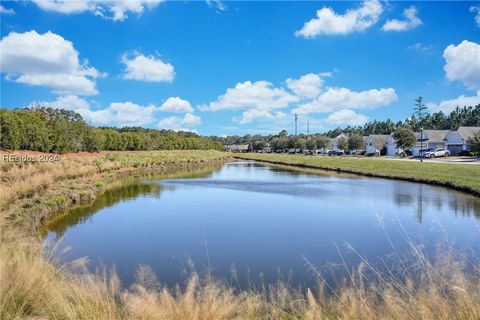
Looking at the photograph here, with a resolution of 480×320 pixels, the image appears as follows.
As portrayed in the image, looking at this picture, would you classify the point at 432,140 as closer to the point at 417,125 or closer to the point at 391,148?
the point at 391,148

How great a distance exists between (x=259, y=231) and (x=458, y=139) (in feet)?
232

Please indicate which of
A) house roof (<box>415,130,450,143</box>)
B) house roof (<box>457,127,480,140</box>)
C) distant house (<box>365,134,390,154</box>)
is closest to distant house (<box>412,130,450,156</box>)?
house roof (<box>415,130,450,143</box>)

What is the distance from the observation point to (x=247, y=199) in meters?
21.3

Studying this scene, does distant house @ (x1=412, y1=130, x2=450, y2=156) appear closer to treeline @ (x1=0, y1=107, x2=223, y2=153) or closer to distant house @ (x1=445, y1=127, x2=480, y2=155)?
distant house @ (x1=445, y1=127, x2=480, y2=155)

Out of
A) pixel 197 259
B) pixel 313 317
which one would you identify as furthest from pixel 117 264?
pixel 313 317

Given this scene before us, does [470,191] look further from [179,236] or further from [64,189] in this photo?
[64,189]

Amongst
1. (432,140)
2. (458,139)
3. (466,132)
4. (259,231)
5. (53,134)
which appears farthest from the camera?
(432,140)

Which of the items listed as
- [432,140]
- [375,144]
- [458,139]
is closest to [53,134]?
[458,139]

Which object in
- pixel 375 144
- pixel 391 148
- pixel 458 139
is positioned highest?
pixel 458 139

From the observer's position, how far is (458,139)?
7281 cm

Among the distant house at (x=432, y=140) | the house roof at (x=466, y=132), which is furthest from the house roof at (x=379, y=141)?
the house roof at (x=466, y=132)

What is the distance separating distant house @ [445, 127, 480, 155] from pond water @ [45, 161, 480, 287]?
2170 inches

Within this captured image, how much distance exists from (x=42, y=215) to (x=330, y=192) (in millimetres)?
15641

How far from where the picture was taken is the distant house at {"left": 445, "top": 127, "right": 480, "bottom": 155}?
7150cm
